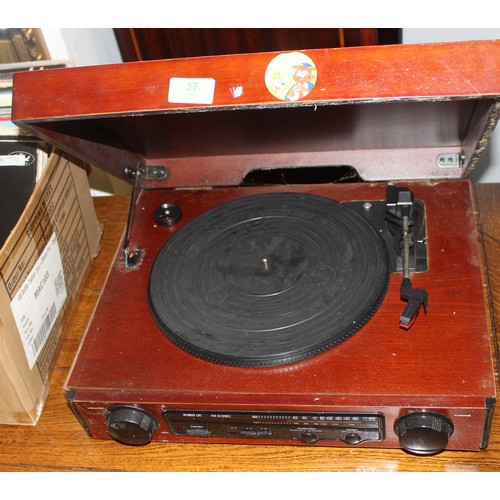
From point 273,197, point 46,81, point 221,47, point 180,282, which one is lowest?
point 180,282

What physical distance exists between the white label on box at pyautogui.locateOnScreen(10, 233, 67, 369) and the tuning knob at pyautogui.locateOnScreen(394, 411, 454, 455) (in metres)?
0.65

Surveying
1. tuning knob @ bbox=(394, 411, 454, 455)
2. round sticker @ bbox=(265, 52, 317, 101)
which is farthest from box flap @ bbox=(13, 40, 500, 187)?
tuning knob @ bbox=(394, 411, 454, 455)

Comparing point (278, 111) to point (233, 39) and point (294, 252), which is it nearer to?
point (294, 252)

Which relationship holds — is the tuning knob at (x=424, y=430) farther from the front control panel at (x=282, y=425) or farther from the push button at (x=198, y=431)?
the push button at (x=198, y=431)

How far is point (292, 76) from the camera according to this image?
1090mm

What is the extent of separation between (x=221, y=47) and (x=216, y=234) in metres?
0.49

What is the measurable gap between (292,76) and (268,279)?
1.22 feet

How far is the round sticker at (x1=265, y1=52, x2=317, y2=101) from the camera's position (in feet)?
3.56

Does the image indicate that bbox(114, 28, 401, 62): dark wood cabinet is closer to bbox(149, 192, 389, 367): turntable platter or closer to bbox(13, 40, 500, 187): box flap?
bbox(13, 40, 500, 187): box flap

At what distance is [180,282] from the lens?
52.4 inches

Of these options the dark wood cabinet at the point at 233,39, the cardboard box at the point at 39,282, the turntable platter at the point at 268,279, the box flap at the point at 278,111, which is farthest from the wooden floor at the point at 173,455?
the dark wood cabinet at the point at 233,39

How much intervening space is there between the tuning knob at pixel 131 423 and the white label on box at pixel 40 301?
0.22 meters
